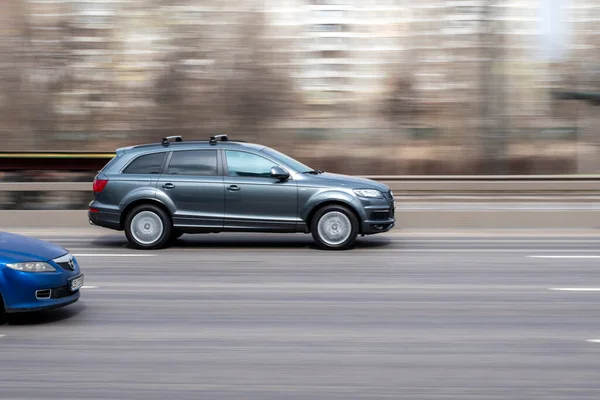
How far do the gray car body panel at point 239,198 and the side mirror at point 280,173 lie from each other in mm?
63

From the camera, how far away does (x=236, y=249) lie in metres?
13.8

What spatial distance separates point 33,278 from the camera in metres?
7.85

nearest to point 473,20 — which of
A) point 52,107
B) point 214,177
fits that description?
point 52,107

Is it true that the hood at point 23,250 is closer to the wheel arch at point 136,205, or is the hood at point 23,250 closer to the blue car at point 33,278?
the blue car at point 33,278

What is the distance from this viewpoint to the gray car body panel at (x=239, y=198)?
1348cm

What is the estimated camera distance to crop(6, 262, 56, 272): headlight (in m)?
7.78

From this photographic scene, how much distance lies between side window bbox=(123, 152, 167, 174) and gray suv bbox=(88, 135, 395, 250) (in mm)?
15

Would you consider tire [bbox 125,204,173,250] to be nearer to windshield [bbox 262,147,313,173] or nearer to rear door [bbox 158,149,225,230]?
rear door [bbox 158,149,225,230]

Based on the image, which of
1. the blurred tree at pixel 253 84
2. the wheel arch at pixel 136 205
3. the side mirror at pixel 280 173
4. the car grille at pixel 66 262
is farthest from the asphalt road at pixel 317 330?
the blurred tree at pixel 253 84

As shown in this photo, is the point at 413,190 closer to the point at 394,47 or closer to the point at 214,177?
the point at 214,177

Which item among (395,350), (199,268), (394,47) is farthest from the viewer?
(394,47)

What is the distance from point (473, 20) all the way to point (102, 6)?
18869 mm

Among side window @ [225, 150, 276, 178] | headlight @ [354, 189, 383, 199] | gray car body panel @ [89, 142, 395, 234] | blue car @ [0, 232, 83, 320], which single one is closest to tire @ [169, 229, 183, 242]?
gray car body panel @ [89, 142, 395, 234]

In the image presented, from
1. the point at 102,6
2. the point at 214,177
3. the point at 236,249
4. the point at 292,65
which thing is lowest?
the point at 236,249
